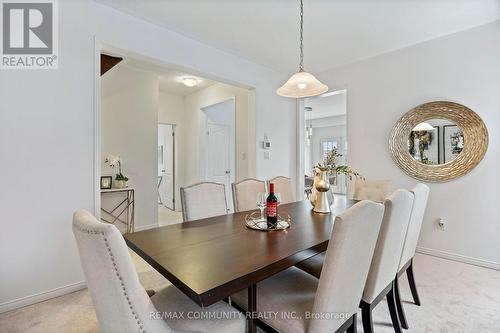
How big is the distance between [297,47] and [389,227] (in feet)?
8.86

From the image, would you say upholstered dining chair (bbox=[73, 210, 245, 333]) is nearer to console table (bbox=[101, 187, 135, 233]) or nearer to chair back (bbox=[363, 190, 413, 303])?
chair back (bbox=[363, 190, 413, 303])

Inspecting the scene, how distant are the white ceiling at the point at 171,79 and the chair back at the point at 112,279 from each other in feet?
10.3

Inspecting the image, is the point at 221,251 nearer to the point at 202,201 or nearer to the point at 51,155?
the point at 202,201

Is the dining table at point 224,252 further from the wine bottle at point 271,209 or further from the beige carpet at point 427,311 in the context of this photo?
the beige carpet at point 427,311

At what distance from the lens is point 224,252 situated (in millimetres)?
1188

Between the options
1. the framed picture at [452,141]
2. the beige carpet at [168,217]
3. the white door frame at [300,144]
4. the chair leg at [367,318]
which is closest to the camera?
the chair leg at [367,318]

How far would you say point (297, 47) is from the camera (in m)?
3.24

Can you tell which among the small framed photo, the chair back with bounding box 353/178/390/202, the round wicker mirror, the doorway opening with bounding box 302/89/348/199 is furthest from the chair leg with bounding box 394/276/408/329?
the doorway opening with bounding box 302/89/348/199

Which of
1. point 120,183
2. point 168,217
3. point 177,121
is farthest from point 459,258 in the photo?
point 177,121

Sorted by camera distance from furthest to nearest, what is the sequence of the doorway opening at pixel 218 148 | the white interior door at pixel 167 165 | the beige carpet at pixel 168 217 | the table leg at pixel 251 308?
the white interior door at pixel 167 165, the doorway opening at pixel 218 148, the beige carpet at pixel 168 217, the table leg at pixel 251 308

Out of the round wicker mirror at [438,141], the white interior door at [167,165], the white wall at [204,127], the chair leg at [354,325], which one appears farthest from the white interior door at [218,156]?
the chair leg at [354,325]

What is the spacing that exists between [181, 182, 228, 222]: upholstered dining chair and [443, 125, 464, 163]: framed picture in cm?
271

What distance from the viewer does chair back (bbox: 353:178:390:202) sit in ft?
8.71
